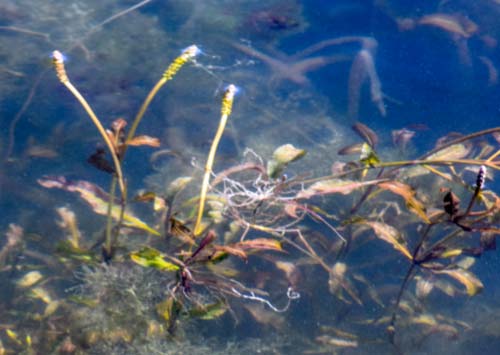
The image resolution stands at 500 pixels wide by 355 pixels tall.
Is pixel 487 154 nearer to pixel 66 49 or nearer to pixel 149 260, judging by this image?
pixel 149 260

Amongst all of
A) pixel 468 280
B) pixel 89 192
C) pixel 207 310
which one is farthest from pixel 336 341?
pixel 89 192

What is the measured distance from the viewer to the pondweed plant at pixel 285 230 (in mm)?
2311

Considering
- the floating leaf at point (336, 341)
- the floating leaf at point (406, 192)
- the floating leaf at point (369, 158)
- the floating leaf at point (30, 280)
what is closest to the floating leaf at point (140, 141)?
the floating leaf at point (369, 158)

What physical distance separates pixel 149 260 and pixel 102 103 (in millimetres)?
4484

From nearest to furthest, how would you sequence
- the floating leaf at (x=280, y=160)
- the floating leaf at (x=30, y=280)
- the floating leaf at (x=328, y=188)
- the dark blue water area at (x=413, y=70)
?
1. the floating leaf at (x=280, y=160)
2. the floating leaf at (x=328, y=188)
3. the floating leaf at (x=30, y=280)
4. the dark blue water area at (x=413, y=70)

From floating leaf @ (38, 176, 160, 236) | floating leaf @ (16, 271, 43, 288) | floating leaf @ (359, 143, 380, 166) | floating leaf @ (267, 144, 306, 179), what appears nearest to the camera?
floating leaf @ (359, 143, 380, 166)

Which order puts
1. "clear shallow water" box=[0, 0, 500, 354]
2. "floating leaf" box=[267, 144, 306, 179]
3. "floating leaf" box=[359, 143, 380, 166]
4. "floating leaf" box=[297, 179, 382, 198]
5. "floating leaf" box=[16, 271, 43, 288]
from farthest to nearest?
"clear shallow water" box=[0, 0, 500, 354] → "floating leaf" box=[16, 271, 43, 288] → "floating leaf" box=[297, 179, 382, 198] → "floating leaf" box=[267, 144, 306, 179] → "floating leaf" box=[359, 143, 380, 166]

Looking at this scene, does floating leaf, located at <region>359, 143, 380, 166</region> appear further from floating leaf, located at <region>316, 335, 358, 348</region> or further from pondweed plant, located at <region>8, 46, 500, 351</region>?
floating leaf, located at <region>316, 335, 358, 348</region>

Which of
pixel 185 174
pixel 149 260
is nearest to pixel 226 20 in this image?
pixel 185 174

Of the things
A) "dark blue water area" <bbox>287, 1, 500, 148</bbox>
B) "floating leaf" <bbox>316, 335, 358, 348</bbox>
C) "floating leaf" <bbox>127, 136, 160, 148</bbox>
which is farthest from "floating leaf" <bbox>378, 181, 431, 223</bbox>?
"dark blue water area" <bbox>287, 1, 500, 148</bbox>

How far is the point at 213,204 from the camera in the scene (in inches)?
123

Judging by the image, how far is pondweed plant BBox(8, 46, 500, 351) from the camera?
231 centimetres

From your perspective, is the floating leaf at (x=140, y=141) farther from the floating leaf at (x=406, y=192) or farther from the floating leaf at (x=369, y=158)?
the floating leaf at (x=406, y=192)

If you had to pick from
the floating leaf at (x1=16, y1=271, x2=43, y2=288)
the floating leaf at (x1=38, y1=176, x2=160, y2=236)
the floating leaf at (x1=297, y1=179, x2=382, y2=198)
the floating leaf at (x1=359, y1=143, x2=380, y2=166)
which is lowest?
the floating leaf at (x1=16, y1=271, x2=43, y2=288)
